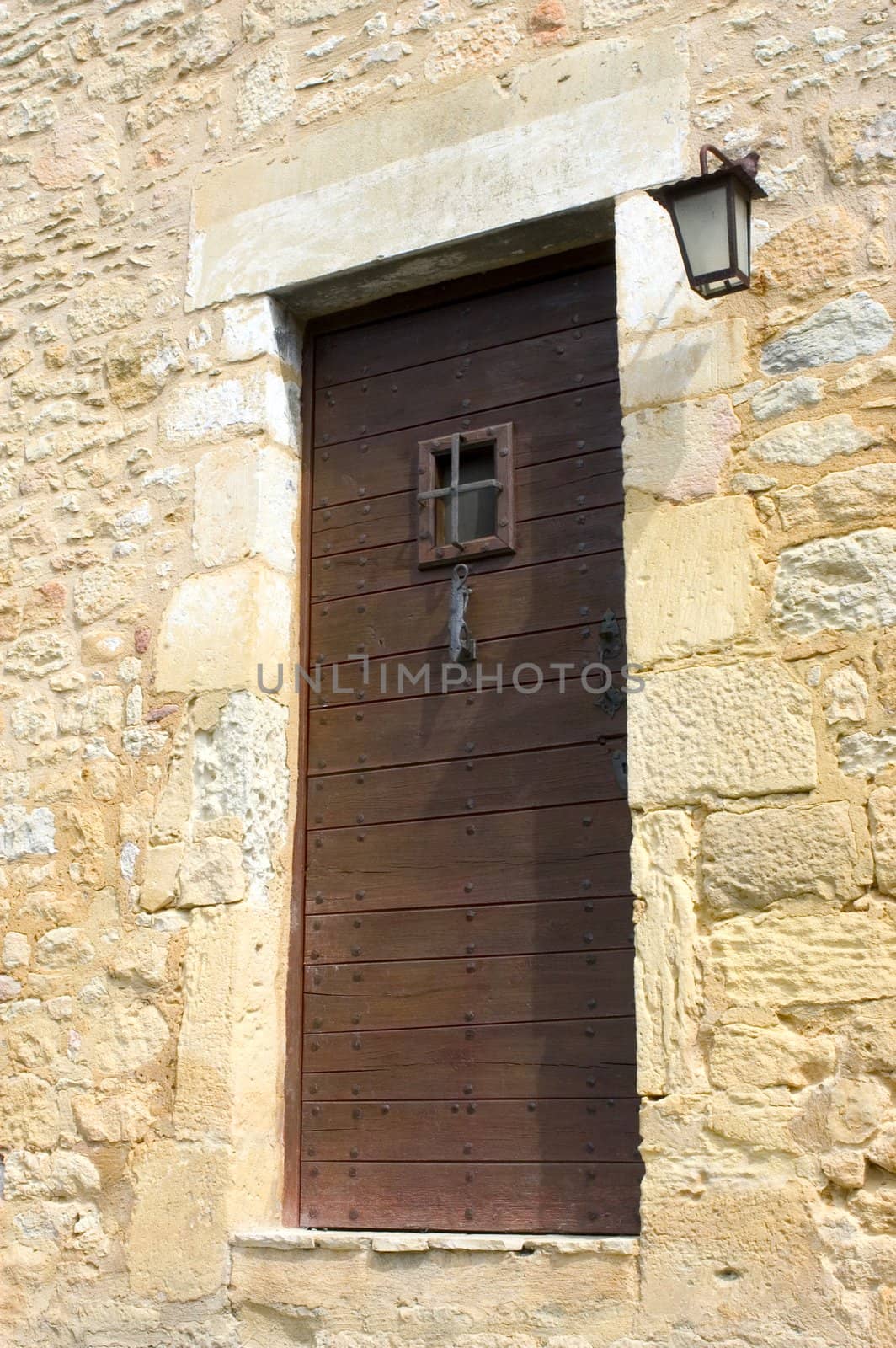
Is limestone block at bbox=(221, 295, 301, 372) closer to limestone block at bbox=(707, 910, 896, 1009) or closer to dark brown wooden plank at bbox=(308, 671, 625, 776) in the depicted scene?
dark brown wooden plank at bbox=(308, 671, 625, 776)

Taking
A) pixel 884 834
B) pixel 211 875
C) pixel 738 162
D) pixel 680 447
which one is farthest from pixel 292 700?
pixel 738 162

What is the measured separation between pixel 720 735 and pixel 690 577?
363mm

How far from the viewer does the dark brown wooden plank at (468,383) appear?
376 centimetres

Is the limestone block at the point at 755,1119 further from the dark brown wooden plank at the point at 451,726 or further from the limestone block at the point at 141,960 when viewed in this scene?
the limestone block at the point at 141,960

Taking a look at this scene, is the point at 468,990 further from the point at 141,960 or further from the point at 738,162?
the point at 738,162

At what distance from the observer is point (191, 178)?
426cm

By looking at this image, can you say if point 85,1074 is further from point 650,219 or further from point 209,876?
point 650,219

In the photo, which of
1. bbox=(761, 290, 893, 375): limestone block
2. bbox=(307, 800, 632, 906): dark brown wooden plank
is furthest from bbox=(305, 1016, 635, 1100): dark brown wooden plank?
bbox=(761, 290, 893, 375): limestone block

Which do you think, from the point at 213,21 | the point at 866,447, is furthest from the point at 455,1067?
the point at 213,21

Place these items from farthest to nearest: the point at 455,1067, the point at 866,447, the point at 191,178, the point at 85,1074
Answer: the point at 191,178, the point at 85,1074, the point at 455,1067, the point at 866,447

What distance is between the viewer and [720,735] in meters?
3.16

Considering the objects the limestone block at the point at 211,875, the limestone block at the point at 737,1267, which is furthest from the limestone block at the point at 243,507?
the limestone block at the point at 737,1267

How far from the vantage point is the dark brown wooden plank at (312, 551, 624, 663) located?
141 inches

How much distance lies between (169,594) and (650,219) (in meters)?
1.53
